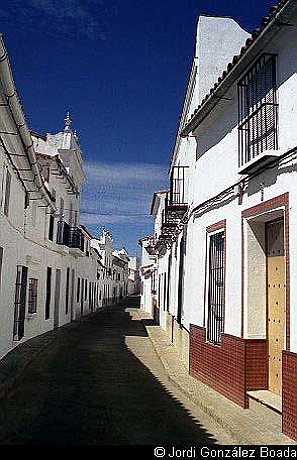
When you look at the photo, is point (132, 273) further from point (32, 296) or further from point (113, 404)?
point (113, 404)

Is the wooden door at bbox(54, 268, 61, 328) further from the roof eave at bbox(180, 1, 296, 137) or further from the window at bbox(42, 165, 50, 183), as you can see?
the roof eave at bbox(180, 1, 296, 137)

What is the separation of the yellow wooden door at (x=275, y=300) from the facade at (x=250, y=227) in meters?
0.01

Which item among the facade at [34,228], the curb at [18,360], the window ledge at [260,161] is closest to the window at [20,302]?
the facade at [34,228]

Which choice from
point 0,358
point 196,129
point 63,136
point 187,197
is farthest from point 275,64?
point 63,136

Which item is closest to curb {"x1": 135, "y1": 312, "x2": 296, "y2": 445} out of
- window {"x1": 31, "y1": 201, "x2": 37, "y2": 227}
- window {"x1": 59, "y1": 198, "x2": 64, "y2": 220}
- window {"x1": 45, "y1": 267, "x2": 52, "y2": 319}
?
window {"x1": 31, "y1": 201, "x2": 37, "y2": 227}

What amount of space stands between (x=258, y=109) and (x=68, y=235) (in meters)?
14.8

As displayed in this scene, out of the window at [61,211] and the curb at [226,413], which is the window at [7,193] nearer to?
the curb at [226,413]

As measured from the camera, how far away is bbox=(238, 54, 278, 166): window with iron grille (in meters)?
6.41

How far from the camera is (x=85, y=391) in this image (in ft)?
27.7

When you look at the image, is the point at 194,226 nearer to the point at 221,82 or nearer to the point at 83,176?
the point at 221,82

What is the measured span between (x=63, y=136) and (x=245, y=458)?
18894 millimetres

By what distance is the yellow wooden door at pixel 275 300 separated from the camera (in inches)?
259

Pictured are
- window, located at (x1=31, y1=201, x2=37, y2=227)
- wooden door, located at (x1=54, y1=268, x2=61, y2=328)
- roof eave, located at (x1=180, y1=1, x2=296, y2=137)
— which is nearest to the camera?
roof eave, located at (x1=180, y1=1, x2=296, y2=137)

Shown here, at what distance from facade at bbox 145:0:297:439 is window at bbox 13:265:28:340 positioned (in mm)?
4764
